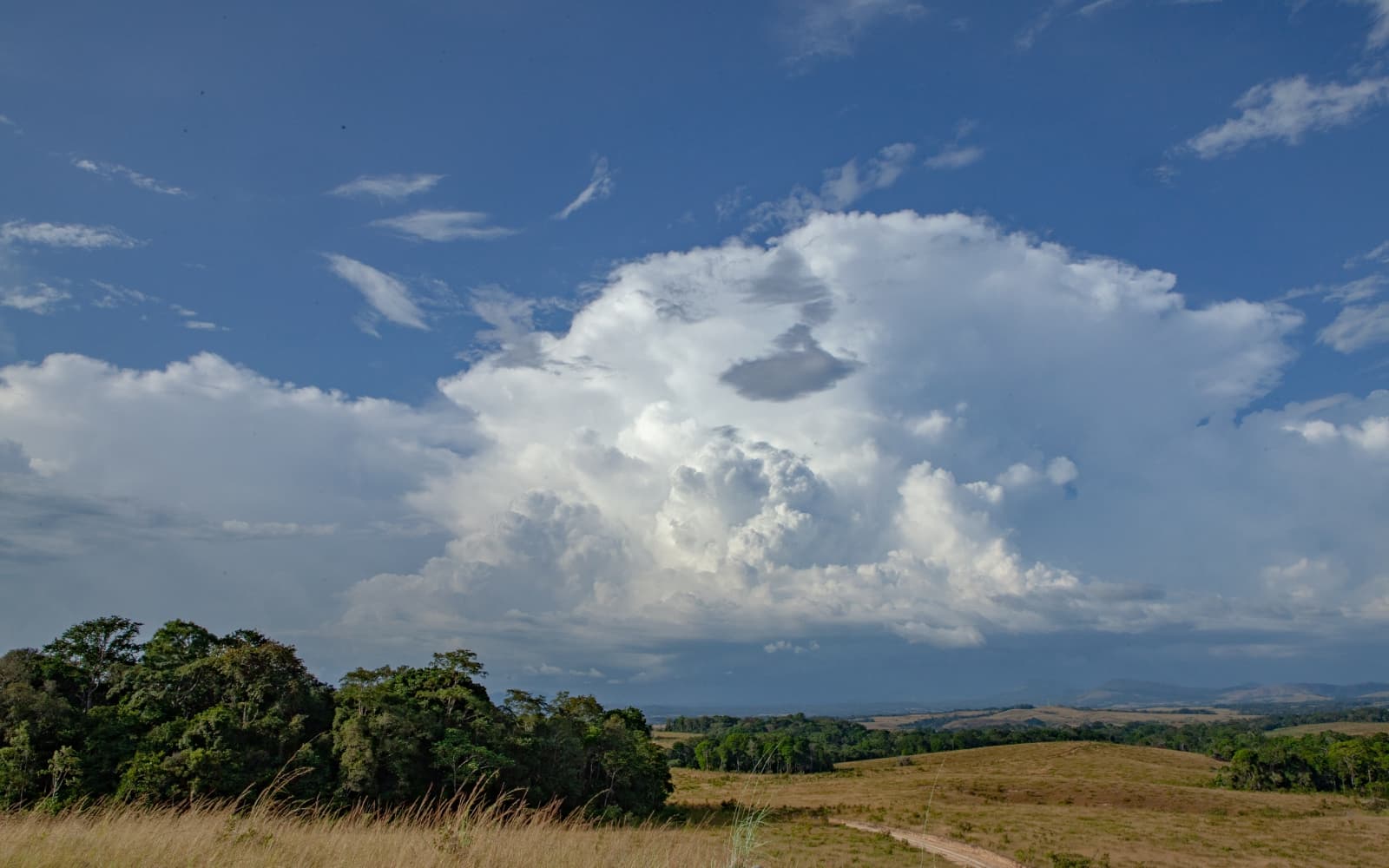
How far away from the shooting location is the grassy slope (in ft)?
169

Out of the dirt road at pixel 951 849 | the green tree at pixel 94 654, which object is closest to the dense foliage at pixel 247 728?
the green tree at pixel 94 654

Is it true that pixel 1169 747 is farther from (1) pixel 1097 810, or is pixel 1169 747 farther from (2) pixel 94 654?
(2) pixel 94 654

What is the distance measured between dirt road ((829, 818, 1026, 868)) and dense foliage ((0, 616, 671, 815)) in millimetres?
17960

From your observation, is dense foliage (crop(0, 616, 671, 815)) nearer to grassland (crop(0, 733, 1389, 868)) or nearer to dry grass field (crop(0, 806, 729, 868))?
grassland (crop(0, 733, 1389, 868))

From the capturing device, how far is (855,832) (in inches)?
2156

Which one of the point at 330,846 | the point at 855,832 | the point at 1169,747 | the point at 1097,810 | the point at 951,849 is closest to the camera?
the point at 330,846

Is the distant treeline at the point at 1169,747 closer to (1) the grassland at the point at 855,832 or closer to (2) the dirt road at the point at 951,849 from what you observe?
(1) the grassland at the point at 855,832

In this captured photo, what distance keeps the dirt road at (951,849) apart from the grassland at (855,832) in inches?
52.6

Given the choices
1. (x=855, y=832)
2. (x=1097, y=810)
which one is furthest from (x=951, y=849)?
(x=1097, y=810)

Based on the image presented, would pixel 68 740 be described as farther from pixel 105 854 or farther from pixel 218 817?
pixel 105 854

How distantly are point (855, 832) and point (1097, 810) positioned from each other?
35.2m

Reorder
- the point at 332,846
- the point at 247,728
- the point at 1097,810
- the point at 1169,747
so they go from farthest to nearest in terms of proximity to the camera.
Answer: the point at 1169,747 < the point at 1097,810 < the point at 247,728 < the point at 332,846

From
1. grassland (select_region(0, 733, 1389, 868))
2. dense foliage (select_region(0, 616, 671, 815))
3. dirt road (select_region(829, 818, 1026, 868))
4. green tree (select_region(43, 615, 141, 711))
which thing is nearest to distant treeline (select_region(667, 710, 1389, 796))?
grassland (select_region(0, 733, 1389, 868))

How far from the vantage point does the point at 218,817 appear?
10.2 meters
